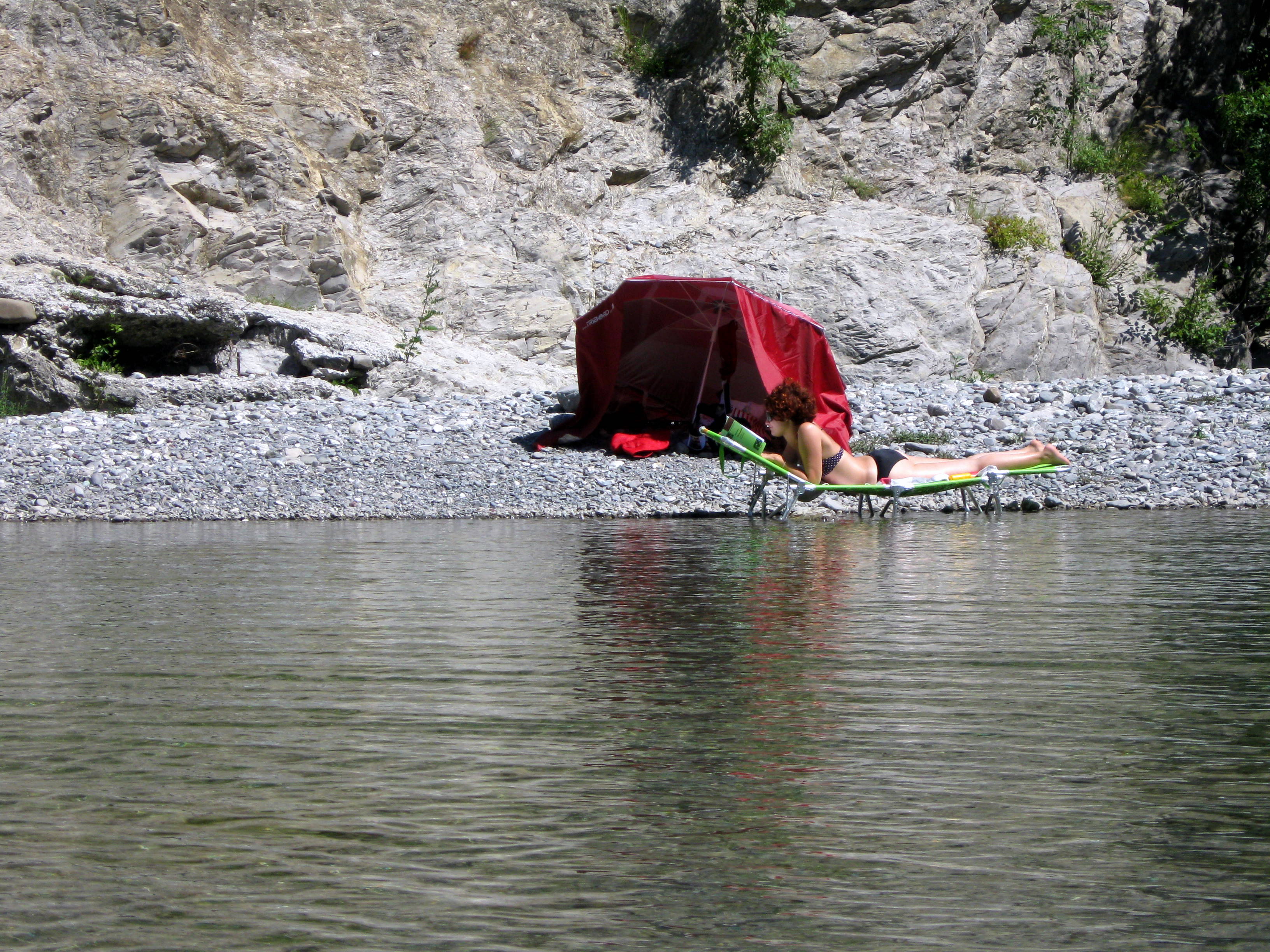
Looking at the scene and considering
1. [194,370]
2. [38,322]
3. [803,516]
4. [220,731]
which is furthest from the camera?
[194,370]

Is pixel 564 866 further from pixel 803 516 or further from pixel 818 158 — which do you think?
pixel 818 158

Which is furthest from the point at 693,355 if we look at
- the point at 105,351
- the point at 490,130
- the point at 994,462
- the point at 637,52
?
the point at 637,52

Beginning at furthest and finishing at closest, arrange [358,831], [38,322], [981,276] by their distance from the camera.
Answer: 1. [981,276]
2. [38,322]
3. [358,831]

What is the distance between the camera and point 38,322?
1484 centimetres

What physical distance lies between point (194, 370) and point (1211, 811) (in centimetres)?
1559

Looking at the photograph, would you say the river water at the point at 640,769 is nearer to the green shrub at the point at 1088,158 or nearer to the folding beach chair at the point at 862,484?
the folding beach chair at the point at 862,484

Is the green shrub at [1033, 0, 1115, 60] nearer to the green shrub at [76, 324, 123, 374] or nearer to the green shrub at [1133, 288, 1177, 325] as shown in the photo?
the green shrub at [1133, 288, 1177, 325]

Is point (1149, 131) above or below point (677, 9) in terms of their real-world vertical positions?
below

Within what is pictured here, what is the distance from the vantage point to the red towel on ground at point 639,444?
41.2 ft

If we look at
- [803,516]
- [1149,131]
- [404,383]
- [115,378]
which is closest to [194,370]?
[115,378]

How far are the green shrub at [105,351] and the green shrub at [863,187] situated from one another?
41.0 ft

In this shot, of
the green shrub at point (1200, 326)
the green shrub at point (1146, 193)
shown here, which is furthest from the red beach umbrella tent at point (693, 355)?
the green shrub at point (1146, 193)

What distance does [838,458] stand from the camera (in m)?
9.80

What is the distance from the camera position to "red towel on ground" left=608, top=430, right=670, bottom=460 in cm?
1255
